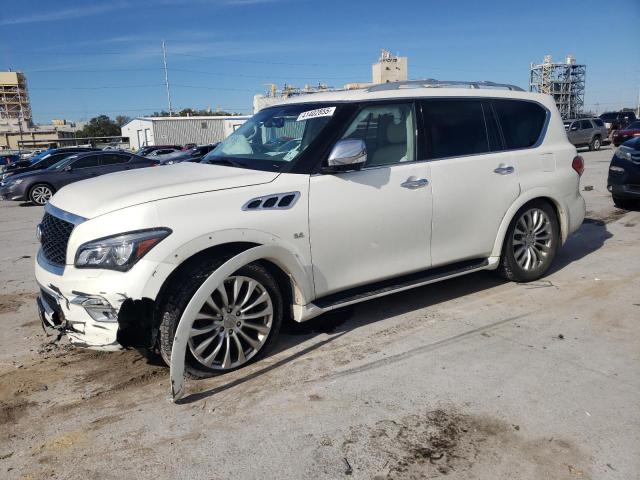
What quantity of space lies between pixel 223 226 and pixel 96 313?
947mm

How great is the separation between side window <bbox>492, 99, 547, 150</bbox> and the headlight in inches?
138

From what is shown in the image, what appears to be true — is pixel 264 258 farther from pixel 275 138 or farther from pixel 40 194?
pixel 40 194

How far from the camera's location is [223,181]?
3.60 m

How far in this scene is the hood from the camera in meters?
3.37

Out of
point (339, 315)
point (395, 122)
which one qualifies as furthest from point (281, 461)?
point (395, 122)

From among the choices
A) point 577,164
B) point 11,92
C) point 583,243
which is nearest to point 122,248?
point 577,164

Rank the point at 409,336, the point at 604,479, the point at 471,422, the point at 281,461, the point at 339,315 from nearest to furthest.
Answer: the point at 604,479 → the point at 281,461 → the point at 471,422 → the point at 409,336 → the point at 339,315

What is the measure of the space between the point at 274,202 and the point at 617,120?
39123 millimetres

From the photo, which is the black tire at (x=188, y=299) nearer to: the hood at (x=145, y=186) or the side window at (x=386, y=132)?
the hood at (x=145, y=186)

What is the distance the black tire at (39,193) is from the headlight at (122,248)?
1368 centimetres

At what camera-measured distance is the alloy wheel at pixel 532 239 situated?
5254mm

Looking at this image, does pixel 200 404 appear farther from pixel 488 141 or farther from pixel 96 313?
pixel 488 141

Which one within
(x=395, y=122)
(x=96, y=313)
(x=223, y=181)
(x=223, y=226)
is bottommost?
(x=96, y=313)

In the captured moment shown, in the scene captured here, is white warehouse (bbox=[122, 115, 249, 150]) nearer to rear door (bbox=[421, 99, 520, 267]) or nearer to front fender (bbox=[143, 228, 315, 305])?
rear door (bbox=[421, 99, 520, 267])
